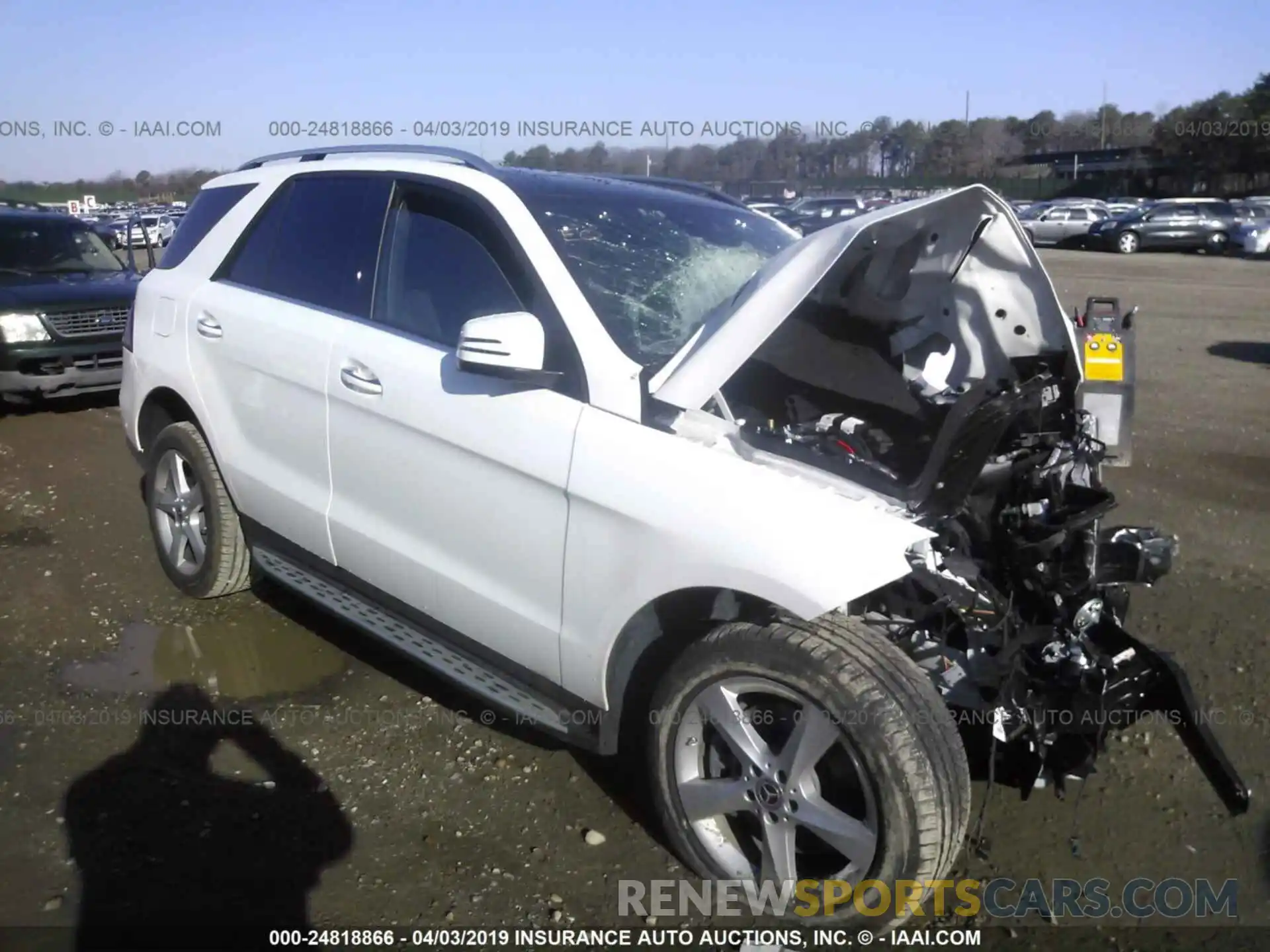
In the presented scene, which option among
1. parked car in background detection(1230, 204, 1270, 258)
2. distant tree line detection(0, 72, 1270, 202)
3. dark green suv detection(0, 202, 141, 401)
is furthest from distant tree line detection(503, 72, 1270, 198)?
parked car in background detection(1230, 204, 1270, 258)

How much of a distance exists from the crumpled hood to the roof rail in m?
1.04

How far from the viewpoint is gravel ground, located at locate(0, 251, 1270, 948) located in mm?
3158

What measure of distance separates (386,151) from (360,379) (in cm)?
103

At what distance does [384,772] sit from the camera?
12.1ft

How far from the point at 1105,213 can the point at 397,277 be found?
1484 inches

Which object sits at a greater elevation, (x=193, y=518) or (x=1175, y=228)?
(x=1175, y=228)

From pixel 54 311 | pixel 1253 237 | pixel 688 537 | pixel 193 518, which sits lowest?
pixel 193 518

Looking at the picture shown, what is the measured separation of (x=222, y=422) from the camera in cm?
453

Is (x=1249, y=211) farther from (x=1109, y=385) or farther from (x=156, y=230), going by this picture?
(x=1109, y=385)

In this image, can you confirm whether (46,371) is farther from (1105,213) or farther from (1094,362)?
(1105,213)

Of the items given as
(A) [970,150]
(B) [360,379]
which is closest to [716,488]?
(B) [360,379]

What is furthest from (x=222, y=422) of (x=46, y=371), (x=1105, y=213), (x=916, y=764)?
(x=1105, y=213)

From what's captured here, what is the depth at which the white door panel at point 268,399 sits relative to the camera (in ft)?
13.1

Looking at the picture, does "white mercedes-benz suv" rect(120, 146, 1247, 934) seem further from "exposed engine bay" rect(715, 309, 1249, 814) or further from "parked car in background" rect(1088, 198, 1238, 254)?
"parked car in background" rect(1088, 198, 1238, 254)
